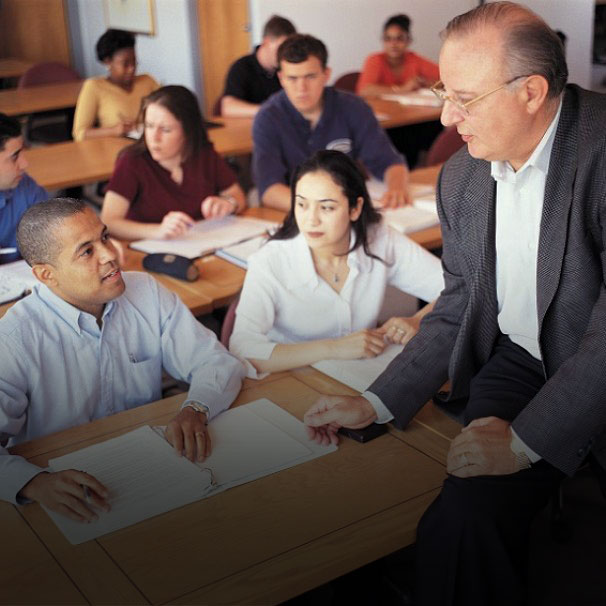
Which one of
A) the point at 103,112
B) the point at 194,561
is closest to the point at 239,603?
the point at 194,561

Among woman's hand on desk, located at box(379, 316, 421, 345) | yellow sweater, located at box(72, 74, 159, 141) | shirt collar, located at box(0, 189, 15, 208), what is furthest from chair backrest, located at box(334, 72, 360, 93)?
woman's hand on desk, located at box(379, 316, 421, 345)

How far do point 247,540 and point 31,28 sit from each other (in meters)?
2.16

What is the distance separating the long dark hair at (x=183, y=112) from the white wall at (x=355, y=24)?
266cm

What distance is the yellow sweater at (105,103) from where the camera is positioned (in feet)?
12.8

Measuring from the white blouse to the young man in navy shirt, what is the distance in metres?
0.85

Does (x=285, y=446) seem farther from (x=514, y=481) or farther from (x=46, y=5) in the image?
(x=46, y=5)

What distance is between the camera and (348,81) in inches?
196

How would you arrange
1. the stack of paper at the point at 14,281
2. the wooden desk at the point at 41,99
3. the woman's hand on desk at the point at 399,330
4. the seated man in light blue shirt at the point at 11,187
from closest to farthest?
the woman's hand on desk at the point at 399,330 → the stack of paper at the point at 14,281 → the seated man in light blue shirt at the point at 11,187 → the wooden desk at the point at 41,99

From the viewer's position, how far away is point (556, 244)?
141cm

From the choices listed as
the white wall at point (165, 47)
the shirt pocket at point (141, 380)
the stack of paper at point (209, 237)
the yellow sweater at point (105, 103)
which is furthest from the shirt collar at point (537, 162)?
the yellow sweater at point (105, 103)

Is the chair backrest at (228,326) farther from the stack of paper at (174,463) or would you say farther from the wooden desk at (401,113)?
the wooden desk at (401,113)

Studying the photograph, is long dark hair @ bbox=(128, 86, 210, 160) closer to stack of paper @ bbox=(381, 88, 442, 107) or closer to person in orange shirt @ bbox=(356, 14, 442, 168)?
stack of paper @ bbox=(381, 88, 442, 107)

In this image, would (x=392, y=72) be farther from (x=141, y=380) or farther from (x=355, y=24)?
(x=141, y=380)

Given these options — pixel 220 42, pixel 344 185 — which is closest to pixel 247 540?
pixel 344 185
